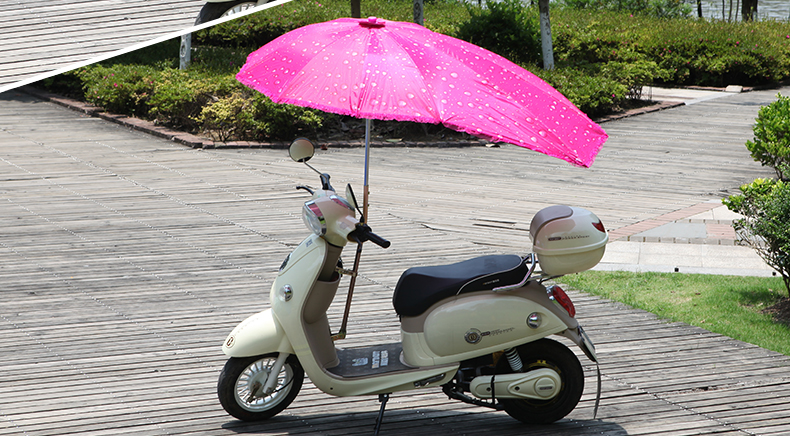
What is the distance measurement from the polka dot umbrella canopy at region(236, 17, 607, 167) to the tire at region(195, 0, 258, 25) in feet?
12.8

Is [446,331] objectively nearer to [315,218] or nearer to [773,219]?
[315,218]

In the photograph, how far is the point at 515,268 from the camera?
13.0ft

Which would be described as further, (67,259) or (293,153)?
(67,259)

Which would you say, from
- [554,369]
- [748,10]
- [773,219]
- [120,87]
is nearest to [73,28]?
[554,369]

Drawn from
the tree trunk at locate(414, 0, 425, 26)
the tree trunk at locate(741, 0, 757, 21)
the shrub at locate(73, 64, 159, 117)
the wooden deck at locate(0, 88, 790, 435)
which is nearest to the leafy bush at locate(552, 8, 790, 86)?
the tree trunk at locate(741, 0, 757, 21)

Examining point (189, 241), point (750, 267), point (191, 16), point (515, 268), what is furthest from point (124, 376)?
point (750, 267)

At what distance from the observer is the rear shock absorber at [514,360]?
3971mm

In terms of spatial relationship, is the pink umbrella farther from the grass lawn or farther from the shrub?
the shrub

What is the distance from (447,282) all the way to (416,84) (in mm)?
1012

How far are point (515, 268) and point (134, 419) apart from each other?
2053 millimetres

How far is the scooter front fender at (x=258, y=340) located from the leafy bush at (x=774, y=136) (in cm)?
663

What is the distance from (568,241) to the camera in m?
3.87

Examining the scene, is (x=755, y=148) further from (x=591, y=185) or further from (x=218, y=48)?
(x=218, y=48)

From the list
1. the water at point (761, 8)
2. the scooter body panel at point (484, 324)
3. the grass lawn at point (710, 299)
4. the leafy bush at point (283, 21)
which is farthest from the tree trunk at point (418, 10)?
the water at point (761, 8)
